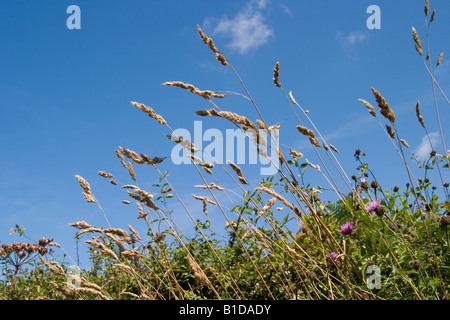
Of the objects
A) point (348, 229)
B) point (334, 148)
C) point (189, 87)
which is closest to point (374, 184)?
point (334, 148)

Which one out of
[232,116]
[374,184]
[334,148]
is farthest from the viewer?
[374,184]

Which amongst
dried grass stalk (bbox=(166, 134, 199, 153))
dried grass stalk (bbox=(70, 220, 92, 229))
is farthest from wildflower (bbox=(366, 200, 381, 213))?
dried grass stalk (bbox=(70, 220, 92, 229))

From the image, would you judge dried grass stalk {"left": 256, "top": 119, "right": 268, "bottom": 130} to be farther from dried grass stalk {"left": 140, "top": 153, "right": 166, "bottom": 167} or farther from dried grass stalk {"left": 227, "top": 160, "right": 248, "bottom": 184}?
dried grass stalk {"left": 140, "top": 153, "right": 166, "bottom": 167}

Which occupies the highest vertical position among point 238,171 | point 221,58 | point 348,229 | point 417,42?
point 417,42

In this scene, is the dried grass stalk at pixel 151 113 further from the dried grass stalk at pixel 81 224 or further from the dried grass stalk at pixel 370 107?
the dried grass stalk at pixel 370 107

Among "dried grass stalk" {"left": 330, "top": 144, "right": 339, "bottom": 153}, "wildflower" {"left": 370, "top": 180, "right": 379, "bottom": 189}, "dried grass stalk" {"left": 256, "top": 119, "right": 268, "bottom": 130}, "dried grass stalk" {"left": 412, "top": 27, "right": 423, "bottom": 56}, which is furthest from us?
"wildflower" {"left": 370, "top": 180, "right": 379, "bottom": 189}

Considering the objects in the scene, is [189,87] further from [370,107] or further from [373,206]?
[373,206]

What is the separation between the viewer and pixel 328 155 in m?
2.19

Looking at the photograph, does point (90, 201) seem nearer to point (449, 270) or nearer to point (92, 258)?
point (449, 270)
